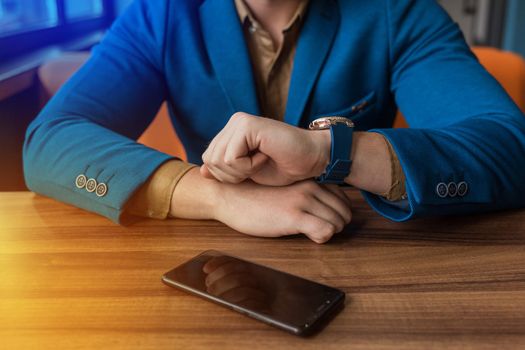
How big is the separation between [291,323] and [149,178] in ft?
1.20

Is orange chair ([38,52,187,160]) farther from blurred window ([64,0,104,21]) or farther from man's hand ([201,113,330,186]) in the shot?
blurred window ([64,0,104,21])

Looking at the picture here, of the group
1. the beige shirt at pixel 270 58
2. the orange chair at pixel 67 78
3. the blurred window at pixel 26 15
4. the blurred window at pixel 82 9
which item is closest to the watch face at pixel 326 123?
the beige shirt at pixel 270 58

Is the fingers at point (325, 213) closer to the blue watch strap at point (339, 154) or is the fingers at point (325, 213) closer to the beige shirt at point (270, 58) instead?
the blue watch strap at point (339, 154)

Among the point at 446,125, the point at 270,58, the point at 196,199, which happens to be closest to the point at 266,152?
the point at 196,199

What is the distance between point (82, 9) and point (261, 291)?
2.64m

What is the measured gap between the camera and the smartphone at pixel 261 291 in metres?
0.47

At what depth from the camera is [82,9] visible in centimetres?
280

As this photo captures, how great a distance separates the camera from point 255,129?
0.66 metres

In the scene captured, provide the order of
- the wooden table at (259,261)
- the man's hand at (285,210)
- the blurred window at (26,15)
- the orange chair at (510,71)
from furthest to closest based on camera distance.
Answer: the blurred window at (26,15), the orange chair at (510,71), the man's hand at (285,210), the wooden table at (259,261)

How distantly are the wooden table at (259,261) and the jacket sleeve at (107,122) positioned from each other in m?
0.05

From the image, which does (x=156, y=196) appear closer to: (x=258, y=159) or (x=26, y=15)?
(x=258, y=159)

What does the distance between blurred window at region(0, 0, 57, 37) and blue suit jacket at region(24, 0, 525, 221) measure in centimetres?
80

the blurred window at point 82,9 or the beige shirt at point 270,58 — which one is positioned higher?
the beige shirt at point 270,58

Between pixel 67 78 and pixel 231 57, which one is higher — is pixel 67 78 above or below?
below
